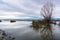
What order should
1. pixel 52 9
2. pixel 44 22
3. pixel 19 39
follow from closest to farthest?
pixel 19 39 < pixel 44 22 < pixel 52 9

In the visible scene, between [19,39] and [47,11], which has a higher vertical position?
[47,11]

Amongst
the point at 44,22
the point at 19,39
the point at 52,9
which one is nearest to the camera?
the point at 19,39

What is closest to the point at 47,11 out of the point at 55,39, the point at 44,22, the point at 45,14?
the point at 45,14

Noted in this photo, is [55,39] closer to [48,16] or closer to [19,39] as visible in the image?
[19,39]

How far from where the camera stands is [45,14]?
3406 cm

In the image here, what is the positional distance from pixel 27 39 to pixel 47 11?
23.8 metres

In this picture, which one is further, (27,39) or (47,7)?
(47,7)

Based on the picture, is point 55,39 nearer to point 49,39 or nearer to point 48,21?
point 49,39

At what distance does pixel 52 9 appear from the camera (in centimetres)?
3391

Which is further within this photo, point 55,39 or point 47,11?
point 47,11

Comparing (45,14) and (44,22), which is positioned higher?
(45,14)

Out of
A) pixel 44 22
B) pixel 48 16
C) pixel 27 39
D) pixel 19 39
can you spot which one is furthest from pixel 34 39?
pixel 48 16

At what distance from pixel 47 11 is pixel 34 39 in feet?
77.5

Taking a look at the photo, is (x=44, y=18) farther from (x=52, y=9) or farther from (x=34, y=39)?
(x=34, y=39)
